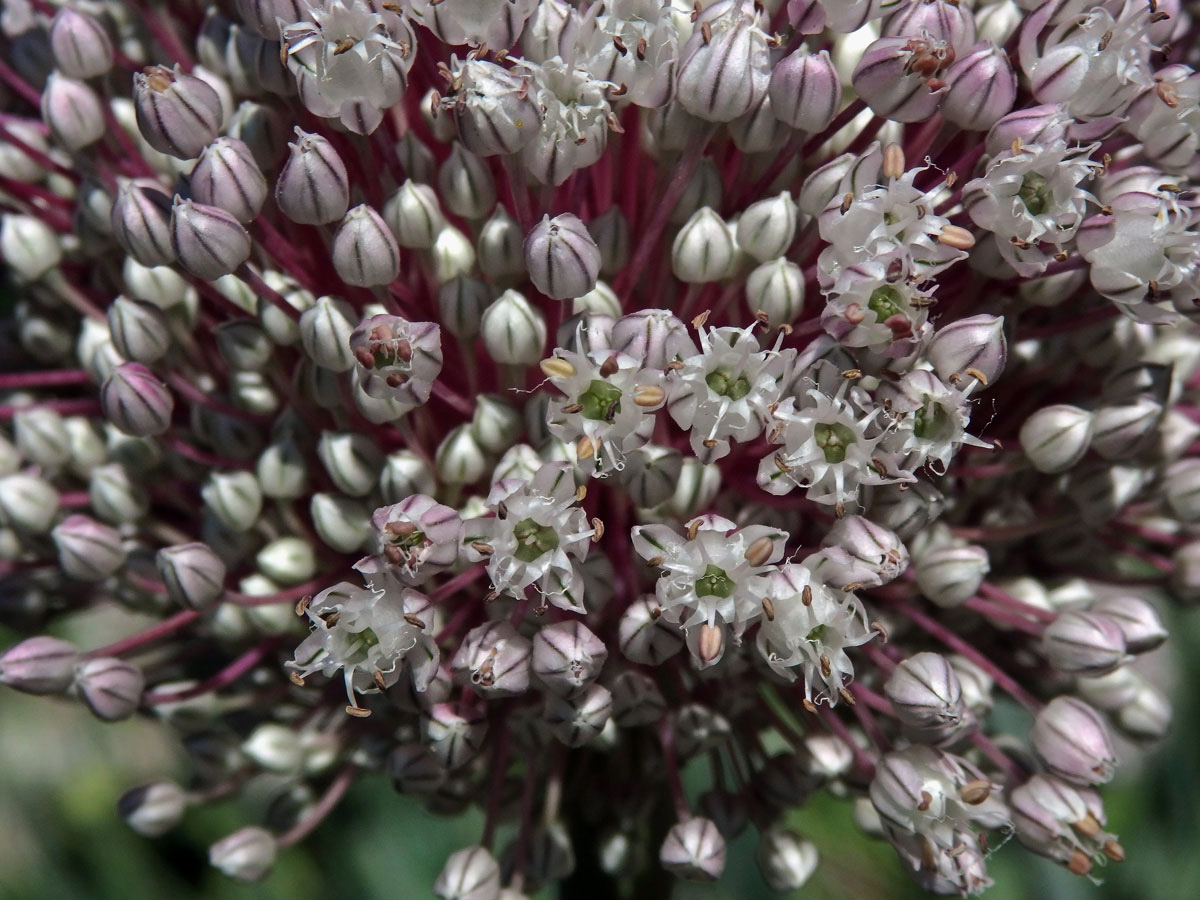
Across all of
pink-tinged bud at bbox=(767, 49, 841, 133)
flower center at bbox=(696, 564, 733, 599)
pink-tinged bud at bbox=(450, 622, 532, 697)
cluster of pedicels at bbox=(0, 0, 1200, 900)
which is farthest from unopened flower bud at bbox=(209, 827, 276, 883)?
pink-tinged bud at bbox=(767, 49, 841, 133)

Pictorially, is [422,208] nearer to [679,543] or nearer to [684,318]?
[684,318]

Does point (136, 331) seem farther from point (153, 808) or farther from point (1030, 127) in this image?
point (1030, 127)

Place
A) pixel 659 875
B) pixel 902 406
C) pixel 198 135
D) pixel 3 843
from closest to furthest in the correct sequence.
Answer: pixel 902 406, pixel 198 135, pixel 659 875, pixel 3 843

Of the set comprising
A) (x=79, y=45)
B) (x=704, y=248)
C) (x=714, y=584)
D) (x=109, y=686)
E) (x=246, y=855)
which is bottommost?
(x=246, y=855)

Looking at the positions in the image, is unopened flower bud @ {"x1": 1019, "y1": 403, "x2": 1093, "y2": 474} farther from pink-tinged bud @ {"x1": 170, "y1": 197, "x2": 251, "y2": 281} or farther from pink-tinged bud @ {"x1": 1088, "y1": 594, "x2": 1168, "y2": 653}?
pink-tinged bud @ {"x1": 170, "y1": 197, "x2": 251, "y2": 281}

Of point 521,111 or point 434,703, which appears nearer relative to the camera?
point 521,111

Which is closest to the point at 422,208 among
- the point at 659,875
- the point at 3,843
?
the point at 659,875

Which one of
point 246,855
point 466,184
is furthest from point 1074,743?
point 246,855
